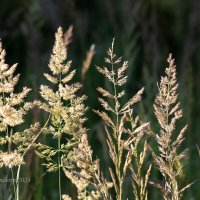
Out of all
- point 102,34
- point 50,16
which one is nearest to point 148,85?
point 50,16

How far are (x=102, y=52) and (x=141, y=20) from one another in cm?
111

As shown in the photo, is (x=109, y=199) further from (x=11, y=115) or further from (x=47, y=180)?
(x=47, y=180)

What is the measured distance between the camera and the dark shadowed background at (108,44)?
260 cm

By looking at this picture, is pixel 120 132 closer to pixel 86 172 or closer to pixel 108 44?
pixel 86 172

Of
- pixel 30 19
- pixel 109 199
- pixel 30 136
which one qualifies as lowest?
pixel 109 199

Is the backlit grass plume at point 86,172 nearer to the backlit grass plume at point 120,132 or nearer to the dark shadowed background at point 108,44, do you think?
the backlit grass plume at point 120,132

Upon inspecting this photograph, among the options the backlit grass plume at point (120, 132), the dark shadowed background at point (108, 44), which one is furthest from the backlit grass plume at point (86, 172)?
the dark shadowed background at point (108, 44)

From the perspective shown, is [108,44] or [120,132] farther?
[108,44]

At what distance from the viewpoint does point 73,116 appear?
1.26 metres

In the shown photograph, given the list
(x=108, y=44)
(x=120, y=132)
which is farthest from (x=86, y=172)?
(x=108, y=44)

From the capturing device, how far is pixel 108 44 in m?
4.20

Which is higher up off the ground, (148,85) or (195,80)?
(195,80)

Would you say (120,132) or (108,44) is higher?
(108,44)

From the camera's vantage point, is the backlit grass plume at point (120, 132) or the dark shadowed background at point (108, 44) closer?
the backlit grass plume at point (120, 132)
